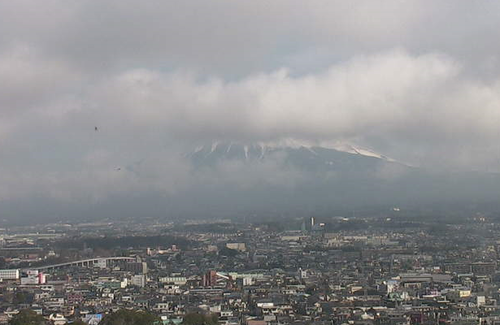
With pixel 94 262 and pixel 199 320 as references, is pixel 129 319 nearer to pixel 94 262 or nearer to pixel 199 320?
pixel 199 320

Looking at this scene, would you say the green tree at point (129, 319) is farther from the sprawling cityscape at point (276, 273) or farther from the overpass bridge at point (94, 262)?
the overpass bridge at point (94, 262)

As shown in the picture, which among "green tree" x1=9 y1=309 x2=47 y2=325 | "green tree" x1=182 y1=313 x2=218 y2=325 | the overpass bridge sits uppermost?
the overpass bridge

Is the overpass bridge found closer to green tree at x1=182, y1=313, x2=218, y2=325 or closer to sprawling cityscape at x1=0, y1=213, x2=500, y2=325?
sprawling cityscape at x1=0, y1=213, x2=500, y2=325

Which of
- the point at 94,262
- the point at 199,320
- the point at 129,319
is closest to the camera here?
the point at 129,319

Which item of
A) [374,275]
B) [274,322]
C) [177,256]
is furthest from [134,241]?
[274,322]

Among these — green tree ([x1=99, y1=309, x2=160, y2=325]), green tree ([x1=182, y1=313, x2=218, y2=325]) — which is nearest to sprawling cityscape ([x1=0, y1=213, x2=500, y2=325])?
green tree ([x1=182, y1=313, x2=218, y2=325])

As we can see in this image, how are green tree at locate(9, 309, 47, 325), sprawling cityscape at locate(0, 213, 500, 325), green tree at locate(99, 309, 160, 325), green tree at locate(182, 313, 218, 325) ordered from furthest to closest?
1. sprawling cityscape at locate(0, 213, 500, 325)
2. green tree at locate(182, 313, 218, 325)
3. green tree at locate(9, 309, 47, 325)
4. green tree at locate(99, 309, 160, 325)

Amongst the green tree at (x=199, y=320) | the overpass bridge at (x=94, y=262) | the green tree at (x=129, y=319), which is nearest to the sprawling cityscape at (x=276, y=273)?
the overpass bridge at (x=94, y=262)

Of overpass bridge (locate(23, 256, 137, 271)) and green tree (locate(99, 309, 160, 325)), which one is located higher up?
overpass bridge (locate(23, 256, 137, 271))

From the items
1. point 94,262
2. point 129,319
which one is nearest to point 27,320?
point 129,319
